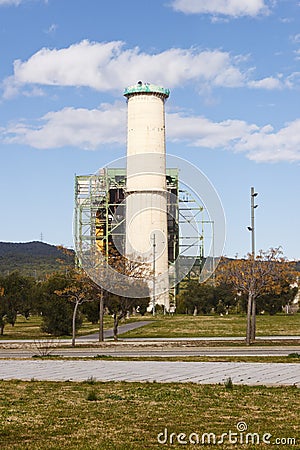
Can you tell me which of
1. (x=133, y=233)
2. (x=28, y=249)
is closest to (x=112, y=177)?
(x=133, y=233)

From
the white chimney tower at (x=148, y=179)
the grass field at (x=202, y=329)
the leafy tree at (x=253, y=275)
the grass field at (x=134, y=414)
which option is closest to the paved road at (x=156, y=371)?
the grass field at (x=134, y=414)

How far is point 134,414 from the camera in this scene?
1086 centimetres

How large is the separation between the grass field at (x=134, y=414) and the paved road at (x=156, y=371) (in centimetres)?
144

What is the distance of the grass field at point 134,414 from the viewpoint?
345 inches

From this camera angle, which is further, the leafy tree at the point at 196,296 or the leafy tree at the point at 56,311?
the leafy tree at the point at 196,296

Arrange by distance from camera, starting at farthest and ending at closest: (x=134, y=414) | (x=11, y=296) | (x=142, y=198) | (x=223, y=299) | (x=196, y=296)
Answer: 1. (x=223, y=299)
2. (x=196, y=296)
3. (x=142, y=198)
4. (x=11, y=296)
5. (x=134, y=414)

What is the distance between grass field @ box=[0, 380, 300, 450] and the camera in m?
8.76

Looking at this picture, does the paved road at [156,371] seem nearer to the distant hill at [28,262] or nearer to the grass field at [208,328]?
the grass field at [208,328]

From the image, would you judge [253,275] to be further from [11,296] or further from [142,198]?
[142,198]

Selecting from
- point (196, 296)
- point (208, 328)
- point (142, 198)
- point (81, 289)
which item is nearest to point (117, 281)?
point (81, 289)

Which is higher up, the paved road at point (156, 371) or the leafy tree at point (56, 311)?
the leafy tree at point (56, 311)

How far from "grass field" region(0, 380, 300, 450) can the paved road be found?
4.73 feet

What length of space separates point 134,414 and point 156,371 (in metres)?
7.32

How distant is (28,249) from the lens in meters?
199
